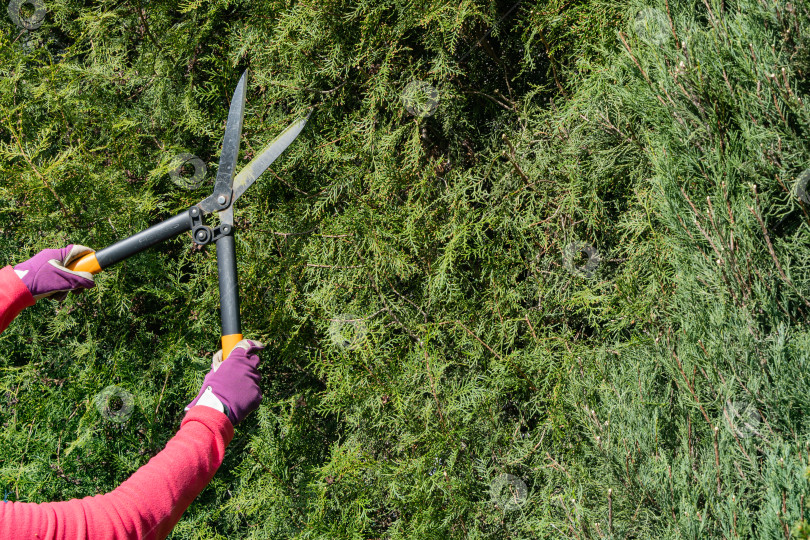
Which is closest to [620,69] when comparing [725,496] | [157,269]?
[725,496]

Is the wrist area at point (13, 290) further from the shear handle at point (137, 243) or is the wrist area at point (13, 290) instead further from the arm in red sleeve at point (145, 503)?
the arm in red sleeve at point (145, 503)

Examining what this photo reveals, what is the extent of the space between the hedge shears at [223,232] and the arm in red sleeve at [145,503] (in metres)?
0.32

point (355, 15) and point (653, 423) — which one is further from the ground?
point (355, 15)

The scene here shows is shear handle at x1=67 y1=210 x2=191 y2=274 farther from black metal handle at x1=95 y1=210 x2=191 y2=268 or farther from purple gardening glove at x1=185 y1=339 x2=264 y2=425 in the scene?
purple gardening glove at x1=185 y1=339 x2=264 y2=425

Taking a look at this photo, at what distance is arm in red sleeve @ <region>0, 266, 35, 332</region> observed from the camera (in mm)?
1773

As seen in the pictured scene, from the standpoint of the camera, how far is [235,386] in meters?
1.63

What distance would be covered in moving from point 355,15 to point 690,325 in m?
2.27

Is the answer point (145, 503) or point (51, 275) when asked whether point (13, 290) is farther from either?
point (145, 503)

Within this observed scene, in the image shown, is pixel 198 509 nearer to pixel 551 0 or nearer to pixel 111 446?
pixel 111 446

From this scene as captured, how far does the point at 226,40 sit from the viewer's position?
366cm

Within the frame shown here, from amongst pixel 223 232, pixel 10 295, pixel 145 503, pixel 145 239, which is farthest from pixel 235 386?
pixel 10 295

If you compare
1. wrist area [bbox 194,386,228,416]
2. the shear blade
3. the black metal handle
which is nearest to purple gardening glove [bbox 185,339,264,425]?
wrist area [bbox 194,386,228,416]

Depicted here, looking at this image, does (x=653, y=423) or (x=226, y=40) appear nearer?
(x=653, y=423)

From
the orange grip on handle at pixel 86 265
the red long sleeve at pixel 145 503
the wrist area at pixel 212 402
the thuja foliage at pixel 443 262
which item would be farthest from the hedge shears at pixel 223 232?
the thuja foliage at pixel 443 262
